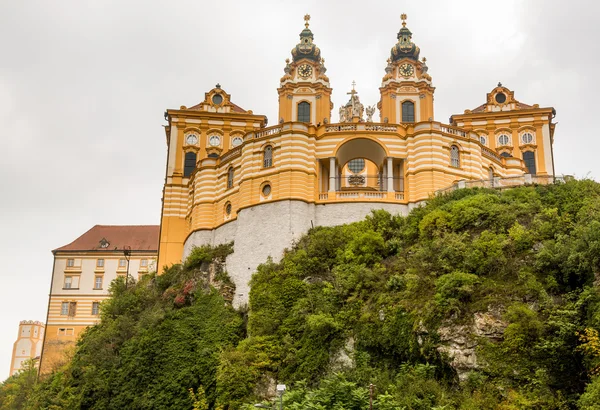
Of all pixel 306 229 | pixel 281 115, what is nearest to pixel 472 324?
pixel 306 229

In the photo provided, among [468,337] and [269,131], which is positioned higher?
[269,131]

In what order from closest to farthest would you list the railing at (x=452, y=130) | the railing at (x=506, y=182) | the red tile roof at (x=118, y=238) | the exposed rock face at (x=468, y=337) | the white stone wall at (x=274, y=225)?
the exposed rock face at (x=468, y=337) < the railing at (x=506, y=182) < the white stone wall at (x=274, y=225) < the railing at (x=452, y=130) < the red tile roof at (x=118, y=238)

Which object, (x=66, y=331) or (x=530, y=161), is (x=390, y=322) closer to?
(x=530, y=161)

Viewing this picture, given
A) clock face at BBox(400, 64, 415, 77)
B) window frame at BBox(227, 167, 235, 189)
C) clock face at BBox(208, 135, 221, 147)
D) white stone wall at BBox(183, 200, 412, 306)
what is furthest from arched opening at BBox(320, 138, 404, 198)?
clock face at BBox(208, 135, 221, 147)

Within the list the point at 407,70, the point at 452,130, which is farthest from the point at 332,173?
the point at 407,70

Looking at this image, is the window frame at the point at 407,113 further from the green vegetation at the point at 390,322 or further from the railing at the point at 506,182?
the green vegetation at the point at 390,322

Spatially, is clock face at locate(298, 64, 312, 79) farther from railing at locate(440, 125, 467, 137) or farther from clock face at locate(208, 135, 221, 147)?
railing at locate(440, 125, 467, 137)

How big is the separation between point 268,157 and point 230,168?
4.35m

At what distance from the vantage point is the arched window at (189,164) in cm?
5603

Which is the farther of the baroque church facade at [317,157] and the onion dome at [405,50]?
the onion dome at [405,50]

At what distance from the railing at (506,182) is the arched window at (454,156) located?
Result: 114 inches

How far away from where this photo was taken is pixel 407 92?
55.5 meters

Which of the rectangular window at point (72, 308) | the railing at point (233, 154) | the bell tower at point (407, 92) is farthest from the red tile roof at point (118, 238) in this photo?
the bell tower at point (407, 92)

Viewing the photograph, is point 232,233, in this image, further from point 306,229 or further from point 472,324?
point 472,324
